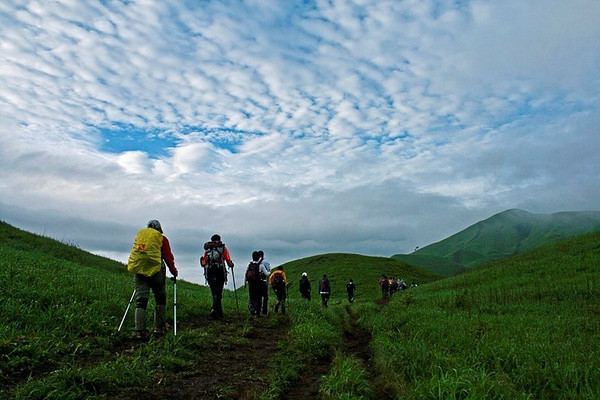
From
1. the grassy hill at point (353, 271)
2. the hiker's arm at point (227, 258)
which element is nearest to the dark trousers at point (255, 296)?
the hiker's arm at point (227, 258)

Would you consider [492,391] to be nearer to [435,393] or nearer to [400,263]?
[435,393]

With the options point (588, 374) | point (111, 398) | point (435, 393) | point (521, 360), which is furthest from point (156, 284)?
point (588, 374)

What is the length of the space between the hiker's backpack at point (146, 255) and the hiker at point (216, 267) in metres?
3.44

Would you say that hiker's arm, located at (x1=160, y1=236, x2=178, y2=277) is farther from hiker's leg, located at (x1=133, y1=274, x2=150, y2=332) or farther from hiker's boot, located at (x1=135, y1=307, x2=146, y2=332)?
hiker's boot, located at (x1=135, y1=307, x2=146, y2=332)

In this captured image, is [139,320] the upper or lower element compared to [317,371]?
upper

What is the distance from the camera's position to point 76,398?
509 centimetres

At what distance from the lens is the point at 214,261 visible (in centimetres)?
1304

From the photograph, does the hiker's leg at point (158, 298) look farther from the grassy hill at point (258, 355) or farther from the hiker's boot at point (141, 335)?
the grassy hill at point (258, 355)

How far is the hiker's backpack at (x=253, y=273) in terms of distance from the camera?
49.3ft

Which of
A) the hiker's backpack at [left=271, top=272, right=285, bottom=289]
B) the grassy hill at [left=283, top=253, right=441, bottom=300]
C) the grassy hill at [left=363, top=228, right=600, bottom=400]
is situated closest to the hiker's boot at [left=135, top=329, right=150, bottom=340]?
the grassy hill at [left=363, top=228, right=600, bottom=400]

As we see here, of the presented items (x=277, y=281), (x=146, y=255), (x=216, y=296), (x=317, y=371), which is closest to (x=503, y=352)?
(x=317, y=371)

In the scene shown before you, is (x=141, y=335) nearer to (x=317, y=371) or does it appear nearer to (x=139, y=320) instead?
(x=139, y=320)

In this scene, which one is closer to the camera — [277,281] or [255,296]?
[255,296]

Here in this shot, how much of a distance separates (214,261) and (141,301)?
402cm
